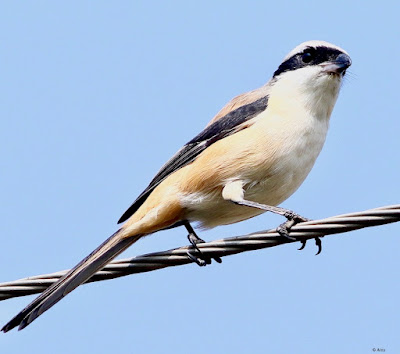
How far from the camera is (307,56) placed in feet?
22.3

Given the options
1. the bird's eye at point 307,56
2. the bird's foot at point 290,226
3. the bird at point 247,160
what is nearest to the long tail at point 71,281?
the bird at point 247,160

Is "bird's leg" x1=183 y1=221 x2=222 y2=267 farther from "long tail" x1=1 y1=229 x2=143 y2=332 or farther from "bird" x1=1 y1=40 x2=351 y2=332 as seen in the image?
"long tail" x1=1 y1=229 x2=143 y2=332

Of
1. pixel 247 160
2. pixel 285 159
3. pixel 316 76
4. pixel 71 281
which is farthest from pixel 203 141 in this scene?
pixel 71 281

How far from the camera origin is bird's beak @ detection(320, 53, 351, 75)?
659 centimetres

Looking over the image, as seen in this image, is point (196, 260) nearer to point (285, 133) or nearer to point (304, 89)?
point (285, 133)

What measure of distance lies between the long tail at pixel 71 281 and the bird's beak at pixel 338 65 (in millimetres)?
2222

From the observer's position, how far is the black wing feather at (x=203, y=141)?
21.6 ft

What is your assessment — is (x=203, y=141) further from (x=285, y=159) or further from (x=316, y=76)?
(x=316, y=76)

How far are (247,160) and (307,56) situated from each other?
121 cm

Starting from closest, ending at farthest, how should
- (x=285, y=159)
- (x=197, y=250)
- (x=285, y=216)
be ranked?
1. (x=197, y=250)
2. (x=285, y=216)
3. (x=285, y=159)

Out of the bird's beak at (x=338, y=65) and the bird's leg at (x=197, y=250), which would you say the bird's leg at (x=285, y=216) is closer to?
the bird's leg at (x=197, y=250)

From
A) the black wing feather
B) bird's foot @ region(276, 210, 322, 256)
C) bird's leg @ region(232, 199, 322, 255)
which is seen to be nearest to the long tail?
the black wing feather

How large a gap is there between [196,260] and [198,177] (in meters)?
0.89

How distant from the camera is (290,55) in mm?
7012
